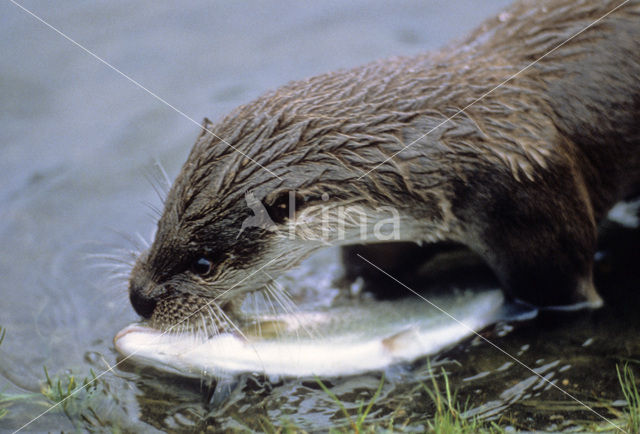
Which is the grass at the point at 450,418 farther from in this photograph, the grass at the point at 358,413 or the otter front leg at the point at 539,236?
the otter front leg at the point at 539,236

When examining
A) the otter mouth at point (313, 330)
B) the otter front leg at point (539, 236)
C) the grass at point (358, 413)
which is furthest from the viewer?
the otter front leg at point (539, 236)

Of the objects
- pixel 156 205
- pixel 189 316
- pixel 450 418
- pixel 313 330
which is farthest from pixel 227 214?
pixel 156 205

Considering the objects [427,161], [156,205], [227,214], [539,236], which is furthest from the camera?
[156,205]

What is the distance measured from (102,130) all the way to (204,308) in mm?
1959

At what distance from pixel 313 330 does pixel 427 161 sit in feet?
2.39

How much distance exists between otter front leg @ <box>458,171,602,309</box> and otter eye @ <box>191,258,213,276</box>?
0.91 meters

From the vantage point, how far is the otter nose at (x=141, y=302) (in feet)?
8.12

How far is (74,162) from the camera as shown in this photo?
395cm

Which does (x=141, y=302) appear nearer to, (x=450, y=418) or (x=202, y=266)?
(x=202, y=266)

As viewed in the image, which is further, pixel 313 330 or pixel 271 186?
pixel 313 330

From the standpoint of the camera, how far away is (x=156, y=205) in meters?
3.70

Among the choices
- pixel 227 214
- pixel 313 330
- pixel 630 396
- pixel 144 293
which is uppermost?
pixel 227 214

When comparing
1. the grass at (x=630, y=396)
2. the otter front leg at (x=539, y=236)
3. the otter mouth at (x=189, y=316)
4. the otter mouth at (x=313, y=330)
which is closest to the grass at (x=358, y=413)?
the otter mouth at (x=313, y=330)

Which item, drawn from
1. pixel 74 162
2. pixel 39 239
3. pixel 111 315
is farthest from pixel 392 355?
pixel 74 162
